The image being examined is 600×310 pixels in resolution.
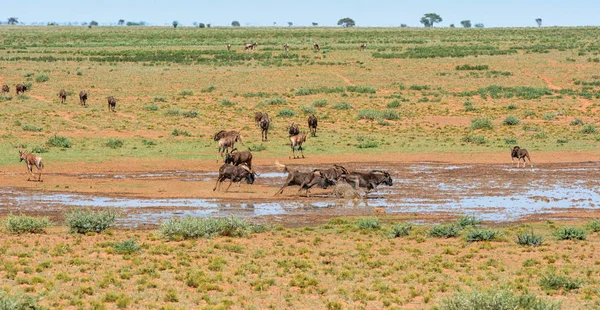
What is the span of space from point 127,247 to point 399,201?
992cm

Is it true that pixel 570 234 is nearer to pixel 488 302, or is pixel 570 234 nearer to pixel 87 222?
pixel 488 302

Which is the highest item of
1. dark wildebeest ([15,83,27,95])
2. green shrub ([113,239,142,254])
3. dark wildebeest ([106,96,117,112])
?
dark wildebeest ([15,83,27,95])

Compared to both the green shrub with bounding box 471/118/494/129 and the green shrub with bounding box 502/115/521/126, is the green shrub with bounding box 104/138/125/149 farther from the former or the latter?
the green shrub with bounding box 502/115/521/126

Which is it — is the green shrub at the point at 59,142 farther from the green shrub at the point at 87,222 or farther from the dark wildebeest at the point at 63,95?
the green shrub at the point at 87,222

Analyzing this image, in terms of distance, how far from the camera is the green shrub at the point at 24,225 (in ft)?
62.6

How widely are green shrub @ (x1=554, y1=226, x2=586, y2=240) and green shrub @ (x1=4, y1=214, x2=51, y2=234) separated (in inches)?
464

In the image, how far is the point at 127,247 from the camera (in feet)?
56.3

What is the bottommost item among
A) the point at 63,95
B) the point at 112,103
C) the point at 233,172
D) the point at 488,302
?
the point at 488,302

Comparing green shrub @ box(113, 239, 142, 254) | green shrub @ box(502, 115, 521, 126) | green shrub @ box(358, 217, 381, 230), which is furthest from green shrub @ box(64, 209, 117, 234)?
green shrub @ box(502, 115, 521, 126)

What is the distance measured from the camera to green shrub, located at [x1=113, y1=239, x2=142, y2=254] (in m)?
17.1

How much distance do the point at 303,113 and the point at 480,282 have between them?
34.6 meters

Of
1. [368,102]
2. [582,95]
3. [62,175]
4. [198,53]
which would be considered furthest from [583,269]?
[198,53]

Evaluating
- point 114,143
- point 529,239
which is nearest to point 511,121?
point 114,143

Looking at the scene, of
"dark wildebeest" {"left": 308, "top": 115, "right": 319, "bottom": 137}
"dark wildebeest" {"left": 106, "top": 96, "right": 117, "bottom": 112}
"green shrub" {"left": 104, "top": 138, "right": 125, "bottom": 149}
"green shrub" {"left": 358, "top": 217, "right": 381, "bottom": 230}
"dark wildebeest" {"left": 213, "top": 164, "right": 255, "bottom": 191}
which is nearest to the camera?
"green shrub" {"left": 358, "top": 217, "right": 381, "bottom": 230}
